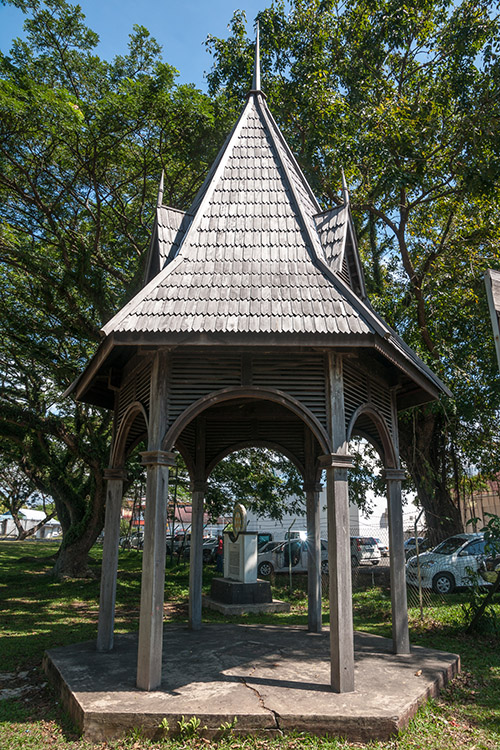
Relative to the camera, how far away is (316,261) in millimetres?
7027

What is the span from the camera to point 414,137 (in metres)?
12.2

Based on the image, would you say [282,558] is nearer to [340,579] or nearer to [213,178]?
[340,579]

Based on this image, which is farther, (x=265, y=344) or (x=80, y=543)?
(x=80, y=543)

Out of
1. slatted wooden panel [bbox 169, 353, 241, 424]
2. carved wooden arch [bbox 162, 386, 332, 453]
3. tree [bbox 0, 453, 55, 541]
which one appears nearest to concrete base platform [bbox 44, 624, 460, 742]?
carved wooden arch [bbox 162, 386, 332, 453]

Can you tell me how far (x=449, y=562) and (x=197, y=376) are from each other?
11.7 meters

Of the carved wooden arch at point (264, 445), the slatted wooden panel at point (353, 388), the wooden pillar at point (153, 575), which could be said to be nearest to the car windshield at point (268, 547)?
the carved wooden arch at point (264, 445)

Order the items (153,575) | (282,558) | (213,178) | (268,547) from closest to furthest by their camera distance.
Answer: (153,575) < (213,178) < (282,558) < (268,547)

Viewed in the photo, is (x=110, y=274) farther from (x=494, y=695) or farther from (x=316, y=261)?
(x=494, y=695)

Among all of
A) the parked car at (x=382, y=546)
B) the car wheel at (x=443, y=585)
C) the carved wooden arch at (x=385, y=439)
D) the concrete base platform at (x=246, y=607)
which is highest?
the carved wooden arch at (x=385, y=439)

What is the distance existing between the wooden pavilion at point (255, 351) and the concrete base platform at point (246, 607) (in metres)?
3.18

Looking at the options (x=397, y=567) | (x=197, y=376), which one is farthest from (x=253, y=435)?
(x=197, y=376)

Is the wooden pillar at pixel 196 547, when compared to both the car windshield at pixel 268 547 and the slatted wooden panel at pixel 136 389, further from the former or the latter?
the car windshield at pixel 268 547

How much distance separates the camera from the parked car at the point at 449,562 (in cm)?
1466

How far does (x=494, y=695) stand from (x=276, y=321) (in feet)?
17.1
